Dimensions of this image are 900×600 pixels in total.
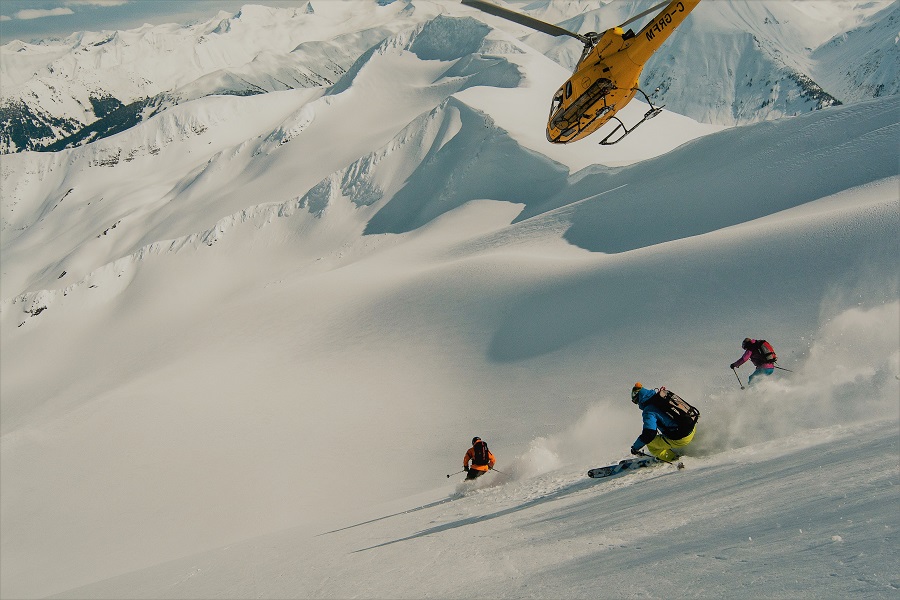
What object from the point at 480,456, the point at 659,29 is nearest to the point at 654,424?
the point at 480,456

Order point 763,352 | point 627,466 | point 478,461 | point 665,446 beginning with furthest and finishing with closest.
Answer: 1. point 478,461
2. point 763,352
3. point 627,466
4. point 665,446

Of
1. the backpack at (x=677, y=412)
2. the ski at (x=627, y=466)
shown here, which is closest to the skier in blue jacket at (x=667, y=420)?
the backpack at (x=677, y=412)

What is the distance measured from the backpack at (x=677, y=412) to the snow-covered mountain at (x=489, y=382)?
0.55 metres

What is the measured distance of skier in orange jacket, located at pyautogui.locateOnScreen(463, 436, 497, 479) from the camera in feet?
46.2

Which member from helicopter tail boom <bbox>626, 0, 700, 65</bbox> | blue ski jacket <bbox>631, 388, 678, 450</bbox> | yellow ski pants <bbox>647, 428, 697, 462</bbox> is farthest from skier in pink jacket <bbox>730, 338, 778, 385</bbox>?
helicopter tail boom <bbox>626, 0, 700, 65</bbox>

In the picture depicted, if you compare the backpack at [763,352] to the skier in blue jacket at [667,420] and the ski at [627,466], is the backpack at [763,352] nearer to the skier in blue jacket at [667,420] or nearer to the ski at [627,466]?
the skier in blue jacket at [667,420]

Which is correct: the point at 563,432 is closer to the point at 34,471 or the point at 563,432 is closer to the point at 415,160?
the point at 34,471

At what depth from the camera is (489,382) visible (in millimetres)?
23141

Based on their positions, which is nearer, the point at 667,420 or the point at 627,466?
the point at 667,420

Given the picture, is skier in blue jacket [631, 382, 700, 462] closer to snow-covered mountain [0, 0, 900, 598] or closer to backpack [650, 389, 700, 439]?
backpack [650, 389, 700, 439]

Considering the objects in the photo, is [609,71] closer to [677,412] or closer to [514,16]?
[514,16]

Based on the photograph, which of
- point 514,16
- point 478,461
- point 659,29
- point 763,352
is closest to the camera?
point 763,352

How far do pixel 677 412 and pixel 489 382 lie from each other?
45.4 ft

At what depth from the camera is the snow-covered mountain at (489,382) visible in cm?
665
